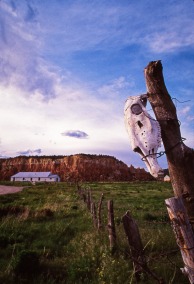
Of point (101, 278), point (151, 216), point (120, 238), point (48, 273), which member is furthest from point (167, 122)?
point (151, 216)

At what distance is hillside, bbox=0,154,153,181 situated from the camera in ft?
438

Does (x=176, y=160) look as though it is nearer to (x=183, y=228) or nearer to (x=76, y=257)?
(x=183, y=228)

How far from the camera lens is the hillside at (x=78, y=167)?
5261 inches

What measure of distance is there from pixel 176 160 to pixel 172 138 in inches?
9.5

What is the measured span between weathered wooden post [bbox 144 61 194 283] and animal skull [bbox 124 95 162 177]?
16.9 inches

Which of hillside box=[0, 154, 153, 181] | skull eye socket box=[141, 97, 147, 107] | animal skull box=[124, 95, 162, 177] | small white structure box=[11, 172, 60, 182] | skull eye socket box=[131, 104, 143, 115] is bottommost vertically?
animal skull box=[124, 95, 162, 177]

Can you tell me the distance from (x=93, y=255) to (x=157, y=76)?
180 inches

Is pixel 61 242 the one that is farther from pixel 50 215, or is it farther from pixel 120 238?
pixel 50 215

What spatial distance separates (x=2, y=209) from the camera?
15391 mm

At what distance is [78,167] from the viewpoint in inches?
5645

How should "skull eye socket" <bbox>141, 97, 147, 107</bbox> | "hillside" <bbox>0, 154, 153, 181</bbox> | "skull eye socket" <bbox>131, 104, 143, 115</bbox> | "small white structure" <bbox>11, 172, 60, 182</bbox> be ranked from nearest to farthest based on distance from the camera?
"skull eye socket" <bbox>131, 104, 143, 115</bbox> → "skull eye socket" <bbox>141, 97, 147, 107</bbox> → "small white structure" <bbox>11, 172, 60, 182</bbox> → "hillside" <bbox>0, 154, 153, 181</bbox>

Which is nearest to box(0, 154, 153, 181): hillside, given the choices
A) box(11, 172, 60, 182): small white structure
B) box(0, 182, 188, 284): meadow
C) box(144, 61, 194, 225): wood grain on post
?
box(11, 172, 60, 182): small white structure

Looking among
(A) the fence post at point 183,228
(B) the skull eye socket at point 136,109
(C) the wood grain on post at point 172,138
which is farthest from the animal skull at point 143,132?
A: (A) the fence post at point 183,228

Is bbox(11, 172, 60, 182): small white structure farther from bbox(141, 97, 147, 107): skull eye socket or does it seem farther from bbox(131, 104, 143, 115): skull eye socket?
bbox(131, 104, 143, 115): skull eye socket
